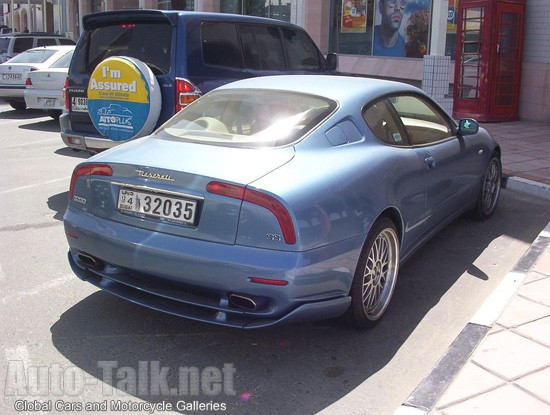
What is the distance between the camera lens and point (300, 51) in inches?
324

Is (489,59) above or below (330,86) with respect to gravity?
above

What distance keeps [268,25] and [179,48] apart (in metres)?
1.78

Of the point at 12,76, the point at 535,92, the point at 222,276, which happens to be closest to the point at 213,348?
the point at 222,276

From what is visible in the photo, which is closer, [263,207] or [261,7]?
[263,207]

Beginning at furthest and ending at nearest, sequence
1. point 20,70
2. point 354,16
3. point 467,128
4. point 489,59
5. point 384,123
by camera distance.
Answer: point 354,16
point 20,70
point 489,59
point 467,128
point 384,123

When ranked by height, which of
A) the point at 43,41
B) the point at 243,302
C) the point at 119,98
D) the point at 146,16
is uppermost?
the point at 43,41

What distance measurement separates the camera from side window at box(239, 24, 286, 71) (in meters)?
7.27

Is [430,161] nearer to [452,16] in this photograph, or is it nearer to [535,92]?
[535,92]

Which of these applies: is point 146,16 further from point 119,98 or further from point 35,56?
point 35,56

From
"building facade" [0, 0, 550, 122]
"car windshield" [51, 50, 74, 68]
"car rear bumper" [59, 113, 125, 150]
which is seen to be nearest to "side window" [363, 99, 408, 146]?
"car rear bumper" [59, 113, 125, 150]

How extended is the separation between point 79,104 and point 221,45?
163cm

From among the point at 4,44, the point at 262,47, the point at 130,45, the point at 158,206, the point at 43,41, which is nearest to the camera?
the point at 158,206

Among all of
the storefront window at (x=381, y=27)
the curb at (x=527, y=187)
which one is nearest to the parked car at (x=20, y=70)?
the storefront window at (x=381, y=27)

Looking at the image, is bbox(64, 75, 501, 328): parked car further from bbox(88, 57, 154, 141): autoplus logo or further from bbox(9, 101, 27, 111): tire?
bbox(9, 101, 27, 111): tire
